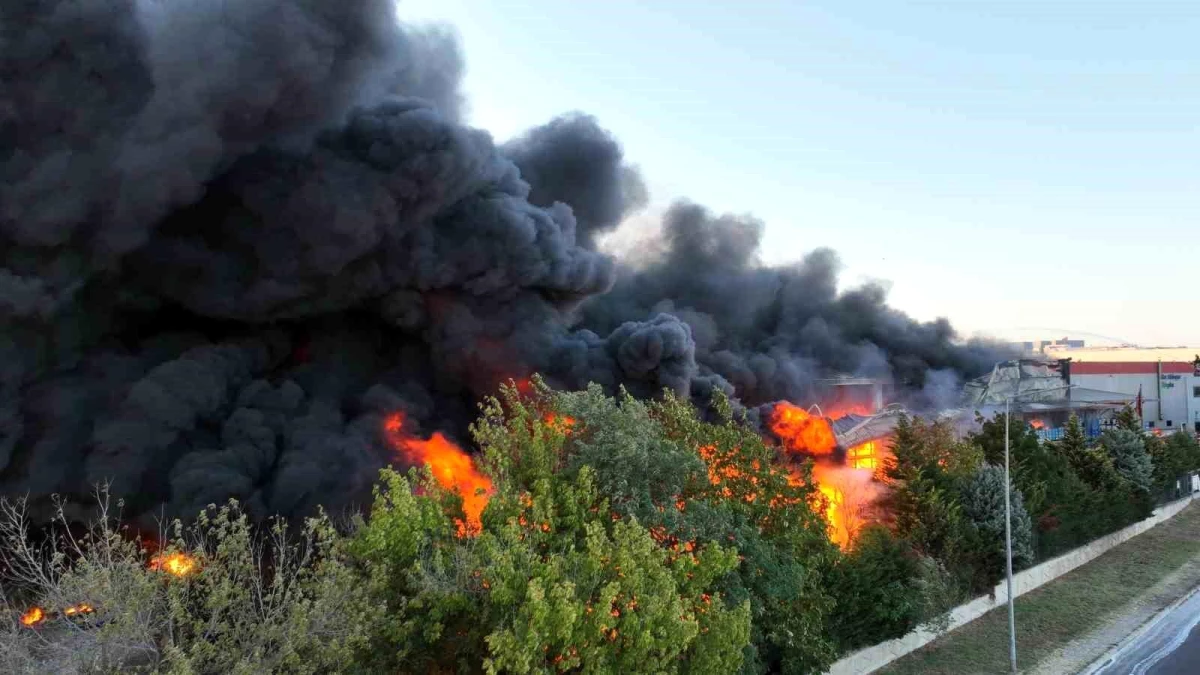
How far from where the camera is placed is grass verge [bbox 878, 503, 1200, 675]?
58.9 ft

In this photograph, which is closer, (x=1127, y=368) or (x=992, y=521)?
(x=992, y=521)

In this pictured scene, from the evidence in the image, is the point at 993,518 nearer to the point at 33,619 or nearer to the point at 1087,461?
the point at 1087,461

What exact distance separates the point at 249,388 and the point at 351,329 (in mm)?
7681

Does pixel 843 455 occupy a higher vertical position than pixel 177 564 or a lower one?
lower

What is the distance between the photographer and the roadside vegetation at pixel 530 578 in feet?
27.3

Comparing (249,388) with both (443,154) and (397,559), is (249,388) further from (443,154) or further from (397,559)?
(397,559)

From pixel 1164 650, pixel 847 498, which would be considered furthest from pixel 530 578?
pixel 1164 650

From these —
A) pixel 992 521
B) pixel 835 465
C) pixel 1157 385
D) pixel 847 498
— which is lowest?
pixel 992 521

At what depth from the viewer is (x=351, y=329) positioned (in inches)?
1487

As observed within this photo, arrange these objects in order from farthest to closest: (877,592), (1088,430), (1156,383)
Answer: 1. (1156,383)
2. (1088,430)
3. (877,592)

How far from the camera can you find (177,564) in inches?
377

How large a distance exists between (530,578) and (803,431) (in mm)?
21905

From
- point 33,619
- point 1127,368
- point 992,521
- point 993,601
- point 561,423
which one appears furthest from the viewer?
point 1127,368

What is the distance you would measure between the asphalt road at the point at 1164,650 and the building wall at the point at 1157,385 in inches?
2282
